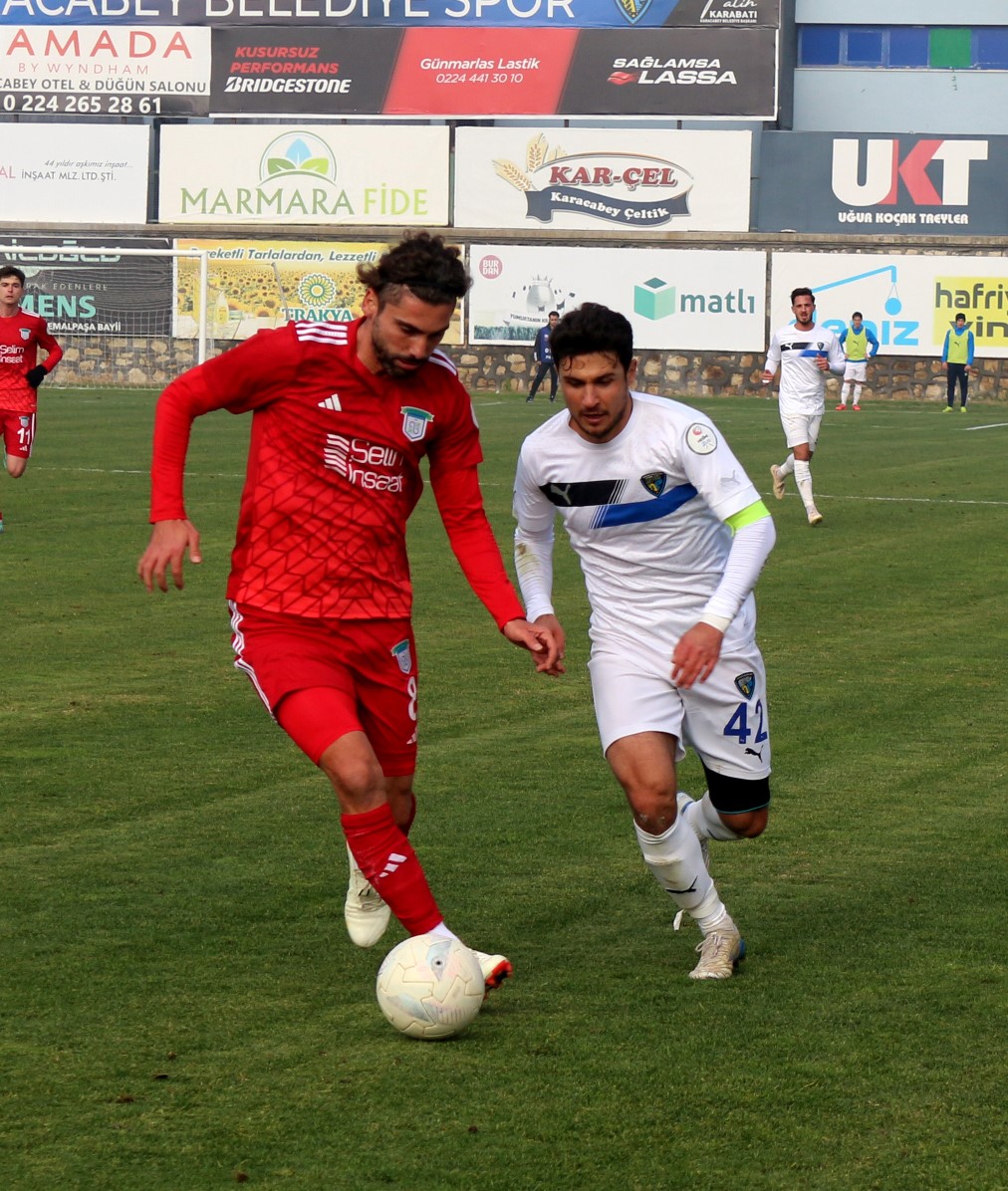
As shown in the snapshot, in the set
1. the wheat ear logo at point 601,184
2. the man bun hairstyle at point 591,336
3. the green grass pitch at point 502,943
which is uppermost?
the wheat ear logo at point 601,184

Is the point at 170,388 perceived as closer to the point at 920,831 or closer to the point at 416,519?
the point at 920,831

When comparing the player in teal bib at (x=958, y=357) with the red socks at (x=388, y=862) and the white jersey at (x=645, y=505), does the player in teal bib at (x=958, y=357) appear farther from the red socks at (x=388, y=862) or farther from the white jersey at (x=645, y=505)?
the red socks at (x=388, y=862)

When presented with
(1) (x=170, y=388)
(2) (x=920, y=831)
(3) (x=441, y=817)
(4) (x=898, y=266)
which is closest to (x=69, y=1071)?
(1) (x=170, y=388)

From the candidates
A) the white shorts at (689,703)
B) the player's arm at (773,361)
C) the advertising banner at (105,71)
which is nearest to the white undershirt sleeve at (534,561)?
the white shorts at (689,703)

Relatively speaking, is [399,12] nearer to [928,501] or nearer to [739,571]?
[928,501]

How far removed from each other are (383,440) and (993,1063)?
7.21 ft

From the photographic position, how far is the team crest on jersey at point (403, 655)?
17.2ft

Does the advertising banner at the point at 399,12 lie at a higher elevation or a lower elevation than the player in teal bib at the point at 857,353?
higher

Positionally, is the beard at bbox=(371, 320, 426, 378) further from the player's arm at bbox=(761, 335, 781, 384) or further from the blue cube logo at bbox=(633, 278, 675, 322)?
the blue cube logo at bbox=(633, 278, 675, 322)

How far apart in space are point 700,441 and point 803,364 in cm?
1454

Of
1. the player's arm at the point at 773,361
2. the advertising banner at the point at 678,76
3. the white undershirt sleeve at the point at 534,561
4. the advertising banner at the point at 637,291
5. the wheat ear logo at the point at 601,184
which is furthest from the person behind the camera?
the advertising banner at the point at 678,76

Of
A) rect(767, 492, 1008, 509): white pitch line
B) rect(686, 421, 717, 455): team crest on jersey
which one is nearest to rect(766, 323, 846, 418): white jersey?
rect(767, 492, 1008, 509): white pitch line

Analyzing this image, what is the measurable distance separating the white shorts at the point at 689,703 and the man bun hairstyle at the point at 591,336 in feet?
2.74

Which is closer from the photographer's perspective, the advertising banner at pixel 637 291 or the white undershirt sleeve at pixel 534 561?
the white undershirt sleeve at pixel 534 561
